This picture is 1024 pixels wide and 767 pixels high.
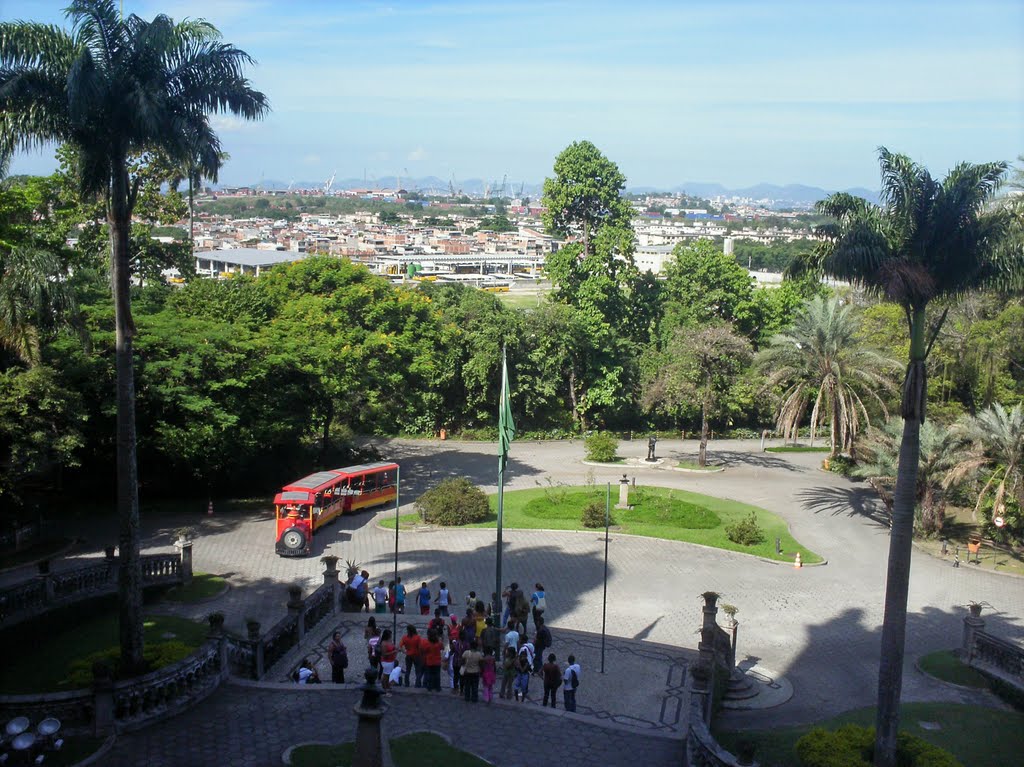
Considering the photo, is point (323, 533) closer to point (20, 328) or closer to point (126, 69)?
point (20, 328)

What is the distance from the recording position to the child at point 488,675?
51.6 ft

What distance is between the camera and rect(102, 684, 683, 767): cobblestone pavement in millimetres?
13289

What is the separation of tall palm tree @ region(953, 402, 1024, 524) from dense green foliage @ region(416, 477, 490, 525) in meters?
15.2

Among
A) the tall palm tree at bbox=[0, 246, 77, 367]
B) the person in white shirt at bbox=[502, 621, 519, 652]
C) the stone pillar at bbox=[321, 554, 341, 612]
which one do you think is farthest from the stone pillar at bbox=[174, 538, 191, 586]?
the person in white shirt at bbox=[502, 621, 519, 652]

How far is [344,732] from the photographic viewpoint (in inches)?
558

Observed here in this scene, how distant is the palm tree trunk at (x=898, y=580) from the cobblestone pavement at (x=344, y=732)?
3.07 m

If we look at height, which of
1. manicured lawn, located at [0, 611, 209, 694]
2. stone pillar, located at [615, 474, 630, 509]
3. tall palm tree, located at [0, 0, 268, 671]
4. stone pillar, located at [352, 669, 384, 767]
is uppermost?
tall palm tree, located at [0, 0, 268, 671]

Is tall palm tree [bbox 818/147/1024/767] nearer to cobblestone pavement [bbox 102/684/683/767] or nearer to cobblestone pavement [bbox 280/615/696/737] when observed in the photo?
cobblestone pavement [bbox 102/684/683/767]

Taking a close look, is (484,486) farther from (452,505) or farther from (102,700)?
(102,700)

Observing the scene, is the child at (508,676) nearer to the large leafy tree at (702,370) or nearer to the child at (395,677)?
the child at (395,677)

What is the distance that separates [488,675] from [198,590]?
10502mm

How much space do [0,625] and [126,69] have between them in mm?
11218

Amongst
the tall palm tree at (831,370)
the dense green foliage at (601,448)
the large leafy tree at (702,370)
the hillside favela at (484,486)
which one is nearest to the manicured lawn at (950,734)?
the hillside favela at (484,486)

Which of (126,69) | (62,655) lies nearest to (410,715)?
(62,655)
